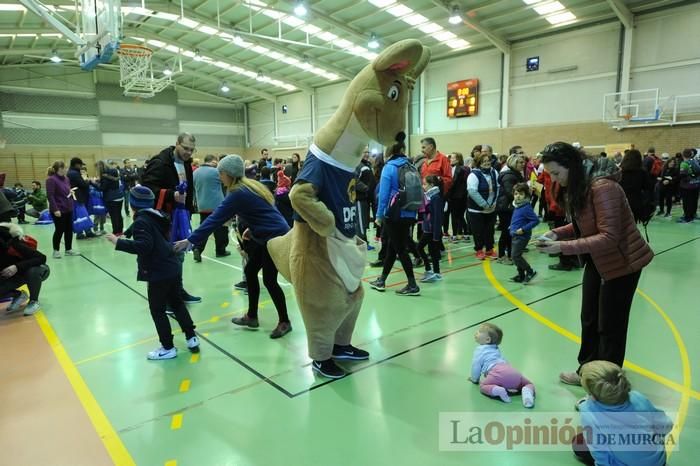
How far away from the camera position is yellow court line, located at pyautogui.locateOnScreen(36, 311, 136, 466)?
233 cm

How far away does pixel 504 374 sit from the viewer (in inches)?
109

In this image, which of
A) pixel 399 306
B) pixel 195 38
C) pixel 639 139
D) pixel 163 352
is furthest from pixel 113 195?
pixel 639 139

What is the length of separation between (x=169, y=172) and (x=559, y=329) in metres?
4.24

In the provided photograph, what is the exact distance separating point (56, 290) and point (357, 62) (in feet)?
62.4

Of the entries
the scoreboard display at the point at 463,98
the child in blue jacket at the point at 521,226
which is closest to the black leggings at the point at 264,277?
the child in blue jacket at the point at 521,226

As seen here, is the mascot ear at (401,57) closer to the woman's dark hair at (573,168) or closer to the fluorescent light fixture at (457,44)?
the woman's dark hair at (573,168)

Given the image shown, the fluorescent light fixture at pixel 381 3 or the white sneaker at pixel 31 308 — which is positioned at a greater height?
the fluorescent light fixture at pixel 381 3

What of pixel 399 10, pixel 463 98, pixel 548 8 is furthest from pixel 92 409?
pixel 463 98

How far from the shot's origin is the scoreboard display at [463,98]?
1883 centimetres

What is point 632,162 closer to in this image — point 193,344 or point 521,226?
point 521,226

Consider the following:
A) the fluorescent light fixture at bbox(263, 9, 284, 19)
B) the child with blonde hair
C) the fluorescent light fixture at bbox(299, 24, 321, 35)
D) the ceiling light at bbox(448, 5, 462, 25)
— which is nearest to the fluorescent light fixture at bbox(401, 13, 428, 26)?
the ceiling light at bbox(448, 5, 462, 25)

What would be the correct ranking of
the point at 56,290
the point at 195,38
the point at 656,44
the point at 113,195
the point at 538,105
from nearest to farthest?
the point at 56,290
the point at 113,195
the point at 656,44
the point at 538,105
the point at 195,38

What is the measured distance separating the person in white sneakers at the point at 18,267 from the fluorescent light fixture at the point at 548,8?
1627 cm

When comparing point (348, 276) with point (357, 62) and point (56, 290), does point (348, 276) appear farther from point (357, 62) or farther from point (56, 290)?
point (357, 62)
